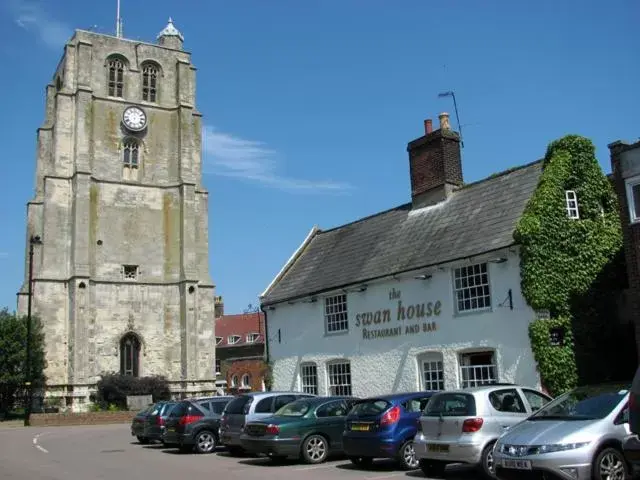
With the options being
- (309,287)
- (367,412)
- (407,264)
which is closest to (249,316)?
(309,287)

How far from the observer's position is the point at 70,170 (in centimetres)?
5144

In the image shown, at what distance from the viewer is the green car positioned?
50.1 ft

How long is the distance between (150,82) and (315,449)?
46.4 meters

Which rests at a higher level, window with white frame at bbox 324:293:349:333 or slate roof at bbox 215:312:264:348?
slate roof at bbox 215:312:264:348

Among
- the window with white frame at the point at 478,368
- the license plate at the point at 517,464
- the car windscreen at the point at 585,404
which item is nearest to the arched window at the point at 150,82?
the window with white frame at the point at 478,368

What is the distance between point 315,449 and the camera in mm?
15531

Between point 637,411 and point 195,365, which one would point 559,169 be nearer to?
point 637,411

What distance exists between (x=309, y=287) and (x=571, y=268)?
415 inches

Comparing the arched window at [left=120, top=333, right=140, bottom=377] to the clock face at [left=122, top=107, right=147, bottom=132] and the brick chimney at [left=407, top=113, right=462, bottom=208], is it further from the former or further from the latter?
the brick chimney at [left=407, top=113, right=462, bottom=208]

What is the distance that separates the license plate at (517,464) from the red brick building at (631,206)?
8.10 meters

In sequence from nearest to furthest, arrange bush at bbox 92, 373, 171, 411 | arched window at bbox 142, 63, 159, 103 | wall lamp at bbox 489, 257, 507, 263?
wall lamp at bbox 489, 257, 507, 263, bush at bbox 92, 373, 171, 411, arched window at bbox 142, 63, 159, 103

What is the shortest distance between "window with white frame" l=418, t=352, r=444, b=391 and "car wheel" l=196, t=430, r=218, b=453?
6478 millimetres

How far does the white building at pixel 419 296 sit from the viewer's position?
19.6 m

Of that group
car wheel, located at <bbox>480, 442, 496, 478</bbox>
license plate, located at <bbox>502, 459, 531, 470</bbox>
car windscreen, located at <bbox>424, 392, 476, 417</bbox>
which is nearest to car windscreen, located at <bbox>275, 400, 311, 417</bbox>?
car windscreen, located at <bbox>424, 392, 476, 417</bbox>
